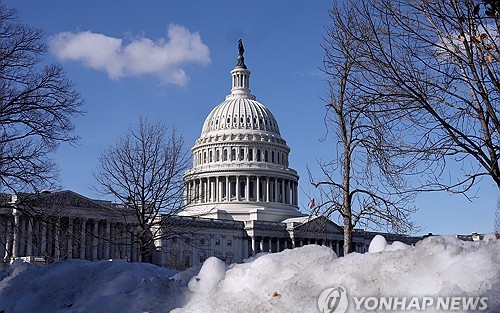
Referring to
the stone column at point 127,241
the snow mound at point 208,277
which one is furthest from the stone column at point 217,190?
the snow mound at point 208,277

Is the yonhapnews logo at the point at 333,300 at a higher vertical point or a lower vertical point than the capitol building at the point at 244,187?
lower

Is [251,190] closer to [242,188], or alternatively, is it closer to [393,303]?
[242,188]

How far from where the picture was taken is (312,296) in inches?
243

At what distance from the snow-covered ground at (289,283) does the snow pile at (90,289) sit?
0.01 m

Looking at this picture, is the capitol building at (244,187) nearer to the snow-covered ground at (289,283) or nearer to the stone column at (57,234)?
the stone column at (57,234)

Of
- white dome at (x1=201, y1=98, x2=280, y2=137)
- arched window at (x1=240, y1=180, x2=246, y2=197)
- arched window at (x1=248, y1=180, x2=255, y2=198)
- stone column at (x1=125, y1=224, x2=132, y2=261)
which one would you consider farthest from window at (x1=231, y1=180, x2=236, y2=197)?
stone column at (x1=125, y1=224, x2=132, y2=261)

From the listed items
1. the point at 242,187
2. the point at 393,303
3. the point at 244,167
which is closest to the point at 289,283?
the point at 393,303

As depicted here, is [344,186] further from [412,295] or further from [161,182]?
[161,182]

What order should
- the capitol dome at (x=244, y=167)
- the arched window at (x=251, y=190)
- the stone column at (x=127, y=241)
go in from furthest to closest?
the arched window at (x=251, y=190)
the capitol dome at (x=244, y=167)
the stone column at (x=127, y=241)

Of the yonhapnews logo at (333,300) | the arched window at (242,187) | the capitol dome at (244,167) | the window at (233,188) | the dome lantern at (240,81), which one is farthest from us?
the dome lantern at (240,81)

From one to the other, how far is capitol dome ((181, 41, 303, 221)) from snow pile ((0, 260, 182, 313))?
95989mm

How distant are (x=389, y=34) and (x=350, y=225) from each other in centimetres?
808

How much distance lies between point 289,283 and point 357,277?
2.35 feet

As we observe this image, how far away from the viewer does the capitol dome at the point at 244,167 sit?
112188mm
